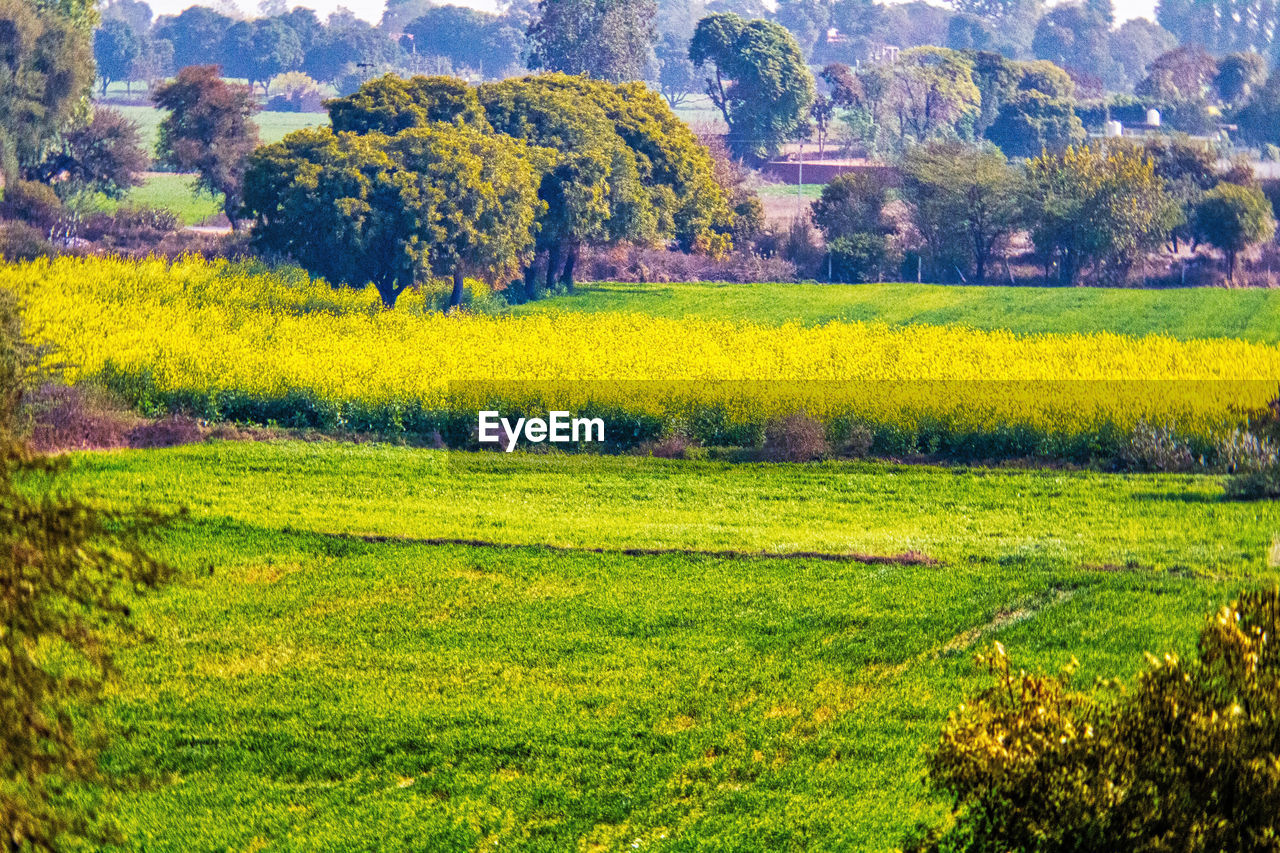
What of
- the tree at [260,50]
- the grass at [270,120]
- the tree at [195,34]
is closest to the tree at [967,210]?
the grass at [270,120]

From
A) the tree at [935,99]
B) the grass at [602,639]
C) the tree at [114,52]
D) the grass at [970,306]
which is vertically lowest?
the grass at [602,639]

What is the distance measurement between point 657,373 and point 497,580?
13.4 meters

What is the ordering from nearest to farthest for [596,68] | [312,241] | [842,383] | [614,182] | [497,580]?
[497,580]
[842,383]
[312,241]
[614,182]
[596,68]

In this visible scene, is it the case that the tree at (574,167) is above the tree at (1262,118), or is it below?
below

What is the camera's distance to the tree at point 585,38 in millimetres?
99062

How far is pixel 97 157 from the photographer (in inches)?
2618

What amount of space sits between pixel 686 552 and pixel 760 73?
80764mm

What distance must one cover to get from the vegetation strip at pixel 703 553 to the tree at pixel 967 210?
44.1 m

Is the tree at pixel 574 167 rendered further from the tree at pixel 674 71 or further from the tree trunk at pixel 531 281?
the tree at pixel 674 71

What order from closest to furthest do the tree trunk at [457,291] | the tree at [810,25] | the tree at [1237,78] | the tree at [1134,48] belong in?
the tree trunk at [457,291] < the tree at [1237,78] < the tree at [1134,48] < the tree at [810,25]

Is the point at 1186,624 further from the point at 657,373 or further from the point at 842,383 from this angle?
the point at 657,373

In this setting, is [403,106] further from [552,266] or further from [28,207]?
[28,207]

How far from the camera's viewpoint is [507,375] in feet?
95.7

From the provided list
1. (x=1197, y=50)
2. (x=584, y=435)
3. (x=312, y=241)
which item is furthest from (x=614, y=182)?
(x=1197, y=50)
